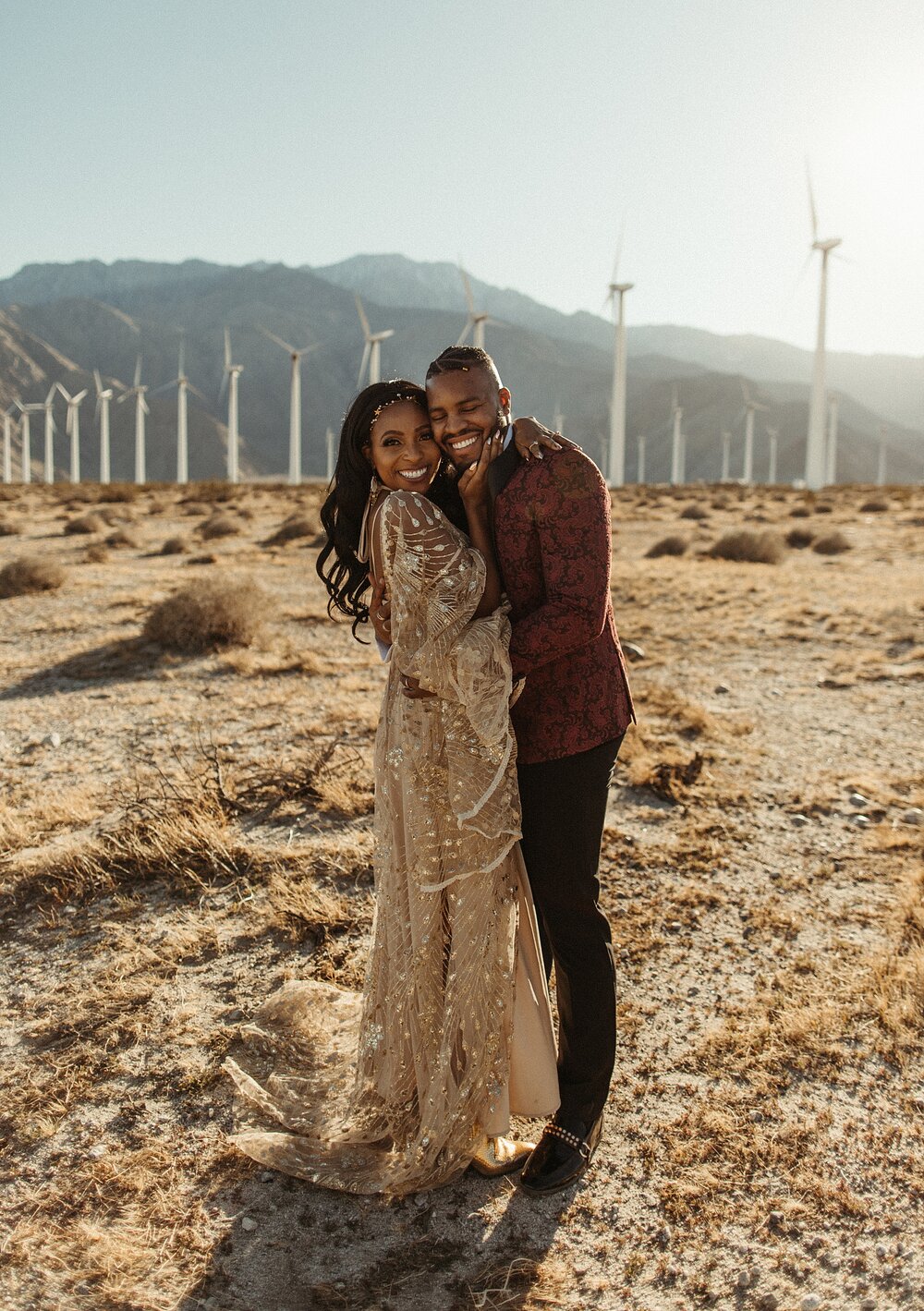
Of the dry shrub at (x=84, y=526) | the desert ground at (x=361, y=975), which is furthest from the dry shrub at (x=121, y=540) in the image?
the desert ground at (x=361, y=975)

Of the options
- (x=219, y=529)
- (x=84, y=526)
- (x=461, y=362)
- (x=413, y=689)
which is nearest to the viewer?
(x=461, y=362)

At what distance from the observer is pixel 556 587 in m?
2.73

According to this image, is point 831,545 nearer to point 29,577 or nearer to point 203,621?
point 203,621

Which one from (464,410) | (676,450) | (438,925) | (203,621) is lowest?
(203,621)

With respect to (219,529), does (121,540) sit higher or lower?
lower

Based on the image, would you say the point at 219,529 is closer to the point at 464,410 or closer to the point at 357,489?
the point at 357,489

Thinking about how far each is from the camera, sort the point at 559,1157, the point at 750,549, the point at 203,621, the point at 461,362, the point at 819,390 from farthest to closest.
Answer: the point at 819,390, the point at 750,549, the point at 203,621, the point at 559,1157, the point at 461,362

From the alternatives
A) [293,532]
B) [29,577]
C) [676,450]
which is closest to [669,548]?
[293,532]

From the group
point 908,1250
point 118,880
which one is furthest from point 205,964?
point 908,1250

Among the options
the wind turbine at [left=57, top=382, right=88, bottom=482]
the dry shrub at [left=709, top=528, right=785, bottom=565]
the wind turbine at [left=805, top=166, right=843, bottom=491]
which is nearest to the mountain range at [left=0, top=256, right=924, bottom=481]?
the wind turbine at [left=57, top=382, right=88, bottom=482]

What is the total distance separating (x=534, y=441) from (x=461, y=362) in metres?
0.30

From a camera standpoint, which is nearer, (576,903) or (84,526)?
(576,903)

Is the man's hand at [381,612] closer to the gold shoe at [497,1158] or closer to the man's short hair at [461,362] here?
the man's short hair at [461,362]

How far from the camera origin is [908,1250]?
2.89 meters
